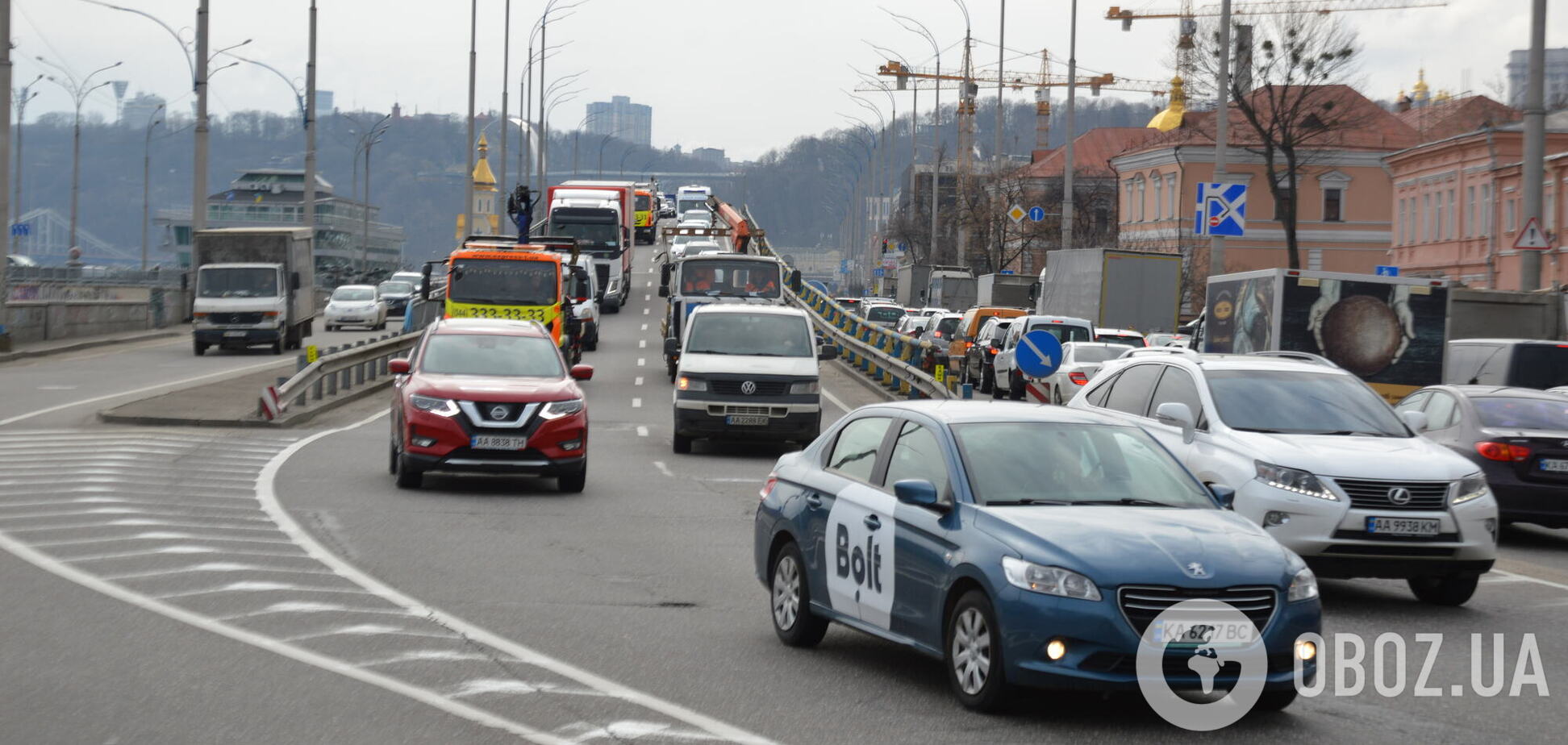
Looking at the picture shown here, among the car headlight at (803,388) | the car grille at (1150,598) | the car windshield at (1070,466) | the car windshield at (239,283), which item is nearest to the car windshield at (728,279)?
the car windshield at (239,283)

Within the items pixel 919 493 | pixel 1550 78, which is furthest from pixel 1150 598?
pixel 1550 78

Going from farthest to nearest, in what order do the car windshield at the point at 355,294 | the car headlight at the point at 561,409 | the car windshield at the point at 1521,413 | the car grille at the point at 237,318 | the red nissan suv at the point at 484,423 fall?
the car windshield at the point at 355,294 < the car grille at the point at 237,318 < the car headlight at the point at 561,409 < the red nissan suv at the point at 484,423 < the car windshield at the point at 1521,413

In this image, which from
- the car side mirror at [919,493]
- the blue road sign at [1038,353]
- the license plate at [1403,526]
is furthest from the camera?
the blue road sign at [1038,353]

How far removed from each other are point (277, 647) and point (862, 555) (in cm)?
288

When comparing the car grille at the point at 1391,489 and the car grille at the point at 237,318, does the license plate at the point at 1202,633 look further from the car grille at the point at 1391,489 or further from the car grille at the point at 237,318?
the car grille at the point at 237,318

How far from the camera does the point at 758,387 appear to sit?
2442cm

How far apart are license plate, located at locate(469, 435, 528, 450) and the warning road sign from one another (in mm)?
14299

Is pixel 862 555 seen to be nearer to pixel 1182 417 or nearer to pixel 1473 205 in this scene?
pixel 1182 417

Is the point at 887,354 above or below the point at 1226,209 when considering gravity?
below

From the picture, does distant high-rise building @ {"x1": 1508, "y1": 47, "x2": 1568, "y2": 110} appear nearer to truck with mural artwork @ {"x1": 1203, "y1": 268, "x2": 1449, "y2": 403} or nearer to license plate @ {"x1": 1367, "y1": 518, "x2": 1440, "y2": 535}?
truck with mural artwork @ {"x1": 1203, "y1": 268, "x2": 1449, "y2": 403}

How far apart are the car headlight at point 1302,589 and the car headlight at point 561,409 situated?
1077cm

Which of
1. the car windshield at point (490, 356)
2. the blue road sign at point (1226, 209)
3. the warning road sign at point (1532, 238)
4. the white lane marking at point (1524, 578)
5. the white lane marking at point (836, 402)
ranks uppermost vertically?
the blue road sign at point (1226, 209)

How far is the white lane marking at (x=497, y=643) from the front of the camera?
306 inches

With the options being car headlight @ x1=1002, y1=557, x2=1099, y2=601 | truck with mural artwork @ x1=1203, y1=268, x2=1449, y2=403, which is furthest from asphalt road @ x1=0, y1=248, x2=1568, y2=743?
truck with mural artwork @ x1=1203, y1=268, x2=1449, y2=403
